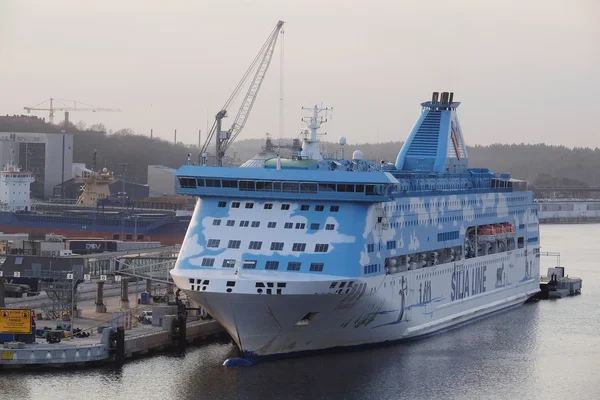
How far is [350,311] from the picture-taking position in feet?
147

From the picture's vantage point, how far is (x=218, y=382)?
41625mm

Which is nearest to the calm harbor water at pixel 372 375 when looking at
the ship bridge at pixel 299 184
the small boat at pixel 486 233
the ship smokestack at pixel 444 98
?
the ship bridge at pixel 299 184

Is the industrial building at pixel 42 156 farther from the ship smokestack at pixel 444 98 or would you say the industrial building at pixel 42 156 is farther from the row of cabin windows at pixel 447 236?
the row of cabin windows at pixel 447 236

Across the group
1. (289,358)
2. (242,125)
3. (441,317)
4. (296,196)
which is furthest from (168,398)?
(242,125)

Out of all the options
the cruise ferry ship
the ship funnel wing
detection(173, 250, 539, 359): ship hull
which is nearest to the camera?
detection(173, 250, 539, 359): ship hull

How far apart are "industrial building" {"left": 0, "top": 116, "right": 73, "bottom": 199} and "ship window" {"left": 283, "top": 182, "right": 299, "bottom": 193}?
288ft

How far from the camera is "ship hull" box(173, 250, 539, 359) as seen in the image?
140ft

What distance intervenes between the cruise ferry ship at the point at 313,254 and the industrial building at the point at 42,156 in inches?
3320

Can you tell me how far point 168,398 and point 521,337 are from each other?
18.1 meters

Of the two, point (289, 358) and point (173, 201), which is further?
point (173, 201)

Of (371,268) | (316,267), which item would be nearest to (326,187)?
(316,267)

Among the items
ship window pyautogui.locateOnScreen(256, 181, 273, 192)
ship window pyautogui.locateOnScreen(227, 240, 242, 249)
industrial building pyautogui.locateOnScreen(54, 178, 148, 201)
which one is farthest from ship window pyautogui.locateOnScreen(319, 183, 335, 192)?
industrial building pyautogui.locateOnScreen(54, 178, 148, 201)

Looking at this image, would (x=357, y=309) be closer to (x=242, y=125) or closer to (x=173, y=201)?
(x=242, y=125)

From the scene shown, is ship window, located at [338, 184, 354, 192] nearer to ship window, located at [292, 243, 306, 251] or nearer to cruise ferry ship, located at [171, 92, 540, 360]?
cruise ferry ship, located at [171, 92, 540, 360]
